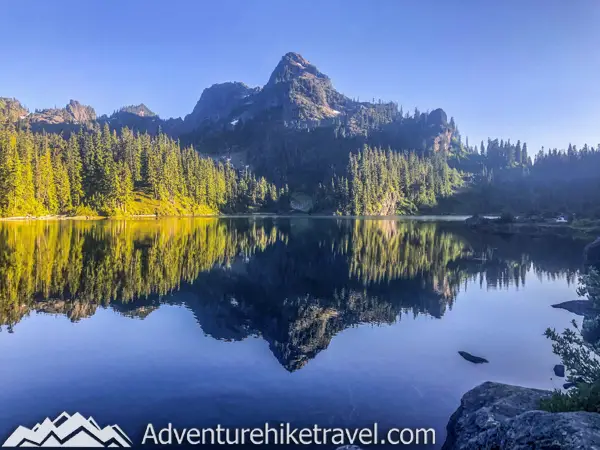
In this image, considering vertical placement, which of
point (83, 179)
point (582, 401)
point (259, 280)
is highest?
point (83, 179)

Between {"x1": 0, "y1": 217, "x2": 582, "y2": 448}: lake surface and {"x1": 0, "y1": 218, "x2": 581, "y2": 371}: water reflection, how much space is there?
9.3 inches

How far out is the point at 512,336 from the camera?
28.2 meters

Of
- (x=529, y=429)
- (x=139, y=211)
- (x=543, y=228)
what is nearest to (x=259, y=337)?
(x=529, y=429)

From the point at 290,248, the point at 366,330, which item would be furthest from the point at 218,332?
the point at 290,248

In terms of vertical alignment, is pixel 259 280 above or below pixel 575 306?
below

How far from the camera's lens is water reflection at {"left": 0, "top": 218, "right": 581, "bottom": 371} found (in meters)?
31.1

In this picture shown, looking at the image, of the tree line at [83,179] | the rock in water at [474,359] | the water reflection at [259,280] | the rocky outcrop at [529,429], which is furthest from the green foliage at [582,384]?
the tree line at [83,179]

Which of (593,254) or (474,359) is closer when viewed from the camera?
(474,359)

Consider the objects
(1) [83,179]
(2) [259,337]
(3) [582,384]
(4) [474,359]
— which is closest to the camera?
(3) [582,384]

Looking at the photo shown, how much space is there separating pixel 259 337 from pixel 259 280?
64.1ft

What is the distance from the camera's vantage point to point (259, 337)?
27.4 m

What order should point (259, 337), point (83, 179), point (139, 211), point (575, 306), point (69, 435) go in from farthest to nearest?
point (139, 211)
point (83, 179)
point (575, 306)
point (259, 337)
point (69, 435)

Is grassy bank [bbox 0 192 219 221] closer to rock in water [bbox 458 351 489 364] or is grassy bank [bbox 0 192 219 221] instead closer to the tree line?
the tree line

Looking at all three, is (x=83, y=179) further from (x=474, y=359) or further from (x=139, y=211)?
(x=474, y=359)
